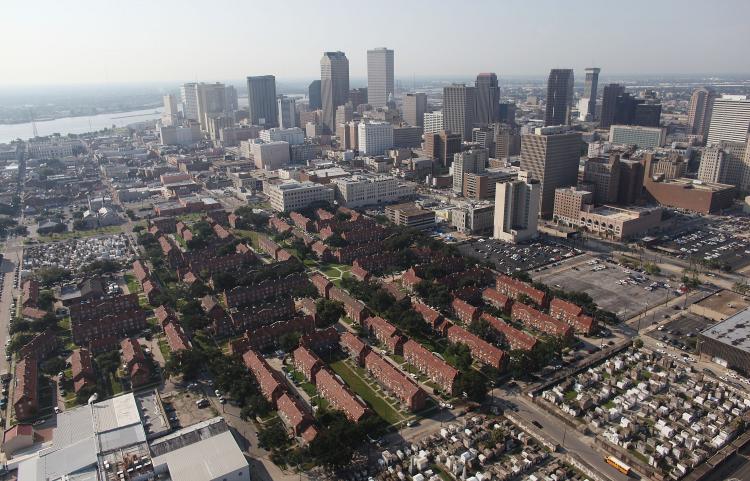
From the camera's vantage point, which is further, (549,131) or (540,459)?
(549,131)

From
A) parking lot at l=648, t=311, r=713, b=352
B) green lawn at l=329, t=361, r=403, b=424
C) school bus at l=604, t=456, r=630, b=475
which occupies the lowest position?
school bus at l=604, t=456, r=630, b=475

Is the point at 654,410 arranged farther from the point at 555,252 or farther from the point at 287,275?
the point at 287,275

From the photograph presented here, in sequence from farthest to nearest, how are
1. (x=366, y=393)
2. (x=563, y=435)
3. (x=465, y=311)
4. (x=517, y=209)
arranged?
(x=517, y=209), (x=465, y=311), (x=366, y=393), (x=563, y=435)

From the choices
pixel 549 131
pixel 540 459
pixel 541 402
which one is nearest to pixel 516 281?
pixel 541 402

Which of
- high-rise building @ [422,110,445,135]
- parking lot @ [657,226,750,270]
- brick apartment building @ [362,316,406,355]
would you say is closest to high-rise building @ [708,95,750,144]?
parking lot @ [657,226,750,270]

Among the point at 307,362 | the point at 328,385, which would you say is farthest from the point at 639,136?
the point at 328,385

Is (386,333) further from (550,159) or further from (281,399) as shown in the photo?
(550,159)

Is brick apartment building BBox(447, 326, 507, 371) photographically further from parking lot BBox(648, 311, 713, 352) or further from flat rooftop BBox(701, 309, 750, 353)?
flat rooftop BBox(701, 309, 750, 353)
